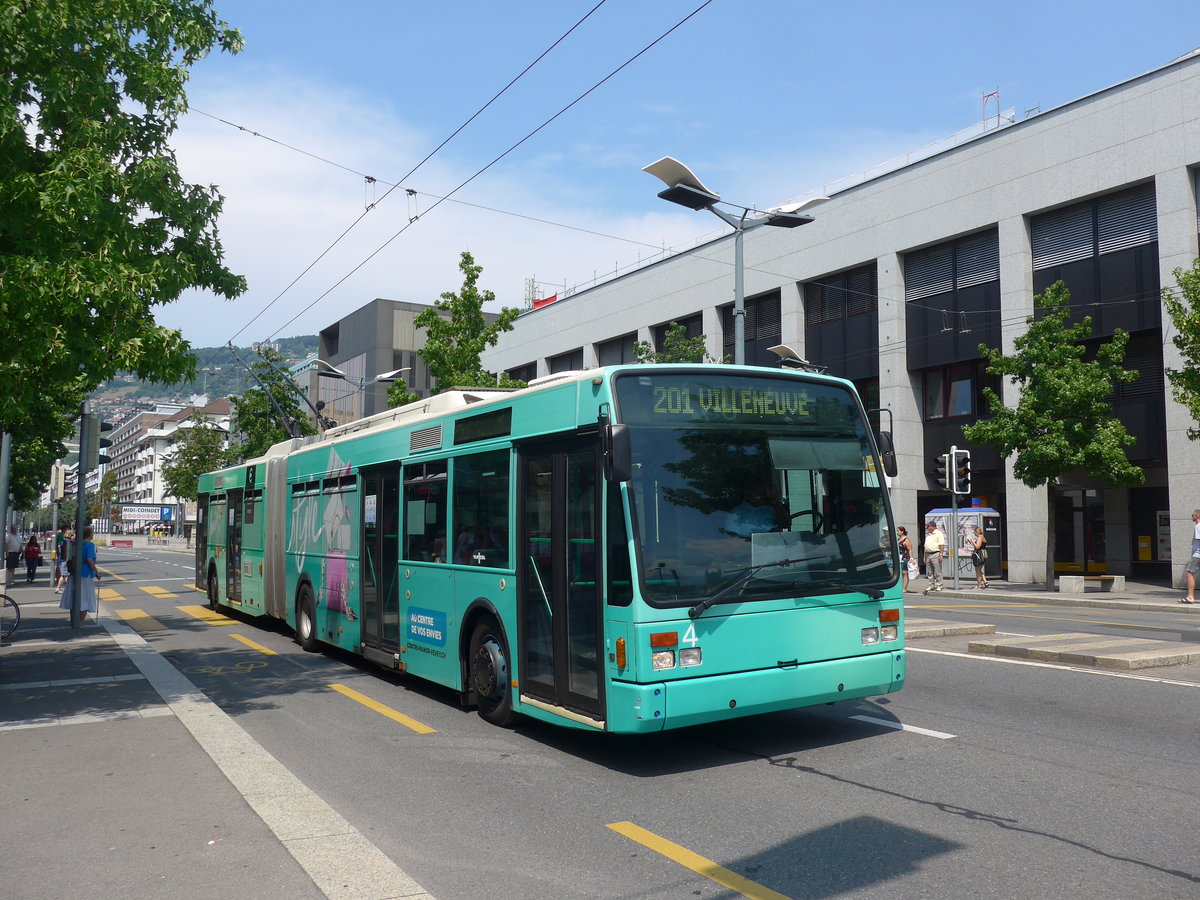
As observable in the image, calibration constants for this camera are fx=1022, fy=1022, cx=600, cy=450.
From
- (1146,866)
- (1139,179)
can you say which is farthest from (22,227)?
(1139,179)

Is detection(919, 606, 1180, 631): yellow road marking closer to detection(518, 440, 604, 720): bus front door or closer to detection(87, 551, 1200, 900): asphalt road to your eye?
detection(87, 551, 1200, 900): asphalt road

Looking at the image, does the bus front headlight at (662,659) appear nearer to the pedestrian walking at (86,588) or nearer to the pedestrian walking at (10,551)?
the pedestrian walking at (86,588)

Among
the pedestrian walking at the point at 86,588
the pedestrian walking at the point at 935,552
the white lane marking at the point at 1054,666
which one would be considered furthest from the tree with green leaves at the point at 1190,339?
the pedestrian walking at the point at 86,588

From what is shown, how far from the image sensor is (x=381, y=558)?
1071 centimetres

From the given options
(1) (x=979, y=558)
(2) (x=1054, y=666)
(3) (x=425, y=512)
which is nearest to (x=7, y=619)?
(3) (x=425, y=512)

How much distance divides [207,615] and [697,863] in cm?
1748

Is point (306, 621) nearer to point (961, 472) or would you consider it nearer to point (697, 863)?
point (697, 863)

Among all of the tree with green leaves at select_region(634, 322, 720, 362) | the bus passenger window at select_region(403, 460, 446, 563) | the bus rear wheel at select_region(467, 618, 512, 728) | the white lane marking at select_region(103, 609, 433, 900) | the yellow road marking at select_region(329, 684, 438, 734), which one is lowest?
the yellow road marking at select_region(329, 684, 438, 734)

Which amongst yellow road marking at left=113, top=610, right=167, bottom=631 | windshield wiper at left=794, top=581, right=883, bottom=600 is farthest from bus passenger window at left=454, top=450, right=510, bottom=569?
yellow road marking at left=113, top=610, right=167, bottom=631

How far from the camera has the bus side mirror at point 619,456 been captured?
248 inches

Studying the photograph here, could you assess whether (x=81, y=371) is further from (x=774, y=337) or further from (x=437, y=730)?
(x=774, y=337)

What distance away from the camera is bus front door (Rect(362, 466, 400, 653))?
10.4 metres

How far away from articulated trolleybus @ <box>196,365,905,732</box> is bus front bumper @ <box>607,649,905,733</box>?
0.01 meters

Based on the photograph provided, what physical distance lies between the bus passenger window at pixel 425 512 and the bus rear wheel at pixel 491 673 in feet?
3.22
